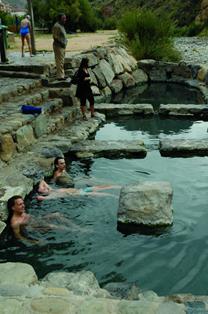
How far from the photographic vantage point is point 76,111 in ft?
39.1

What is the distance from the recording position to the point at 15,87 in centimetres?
1094

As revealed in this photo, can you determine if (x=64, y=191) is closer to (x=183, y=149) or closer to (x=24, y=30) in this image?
(x=183, y=149)

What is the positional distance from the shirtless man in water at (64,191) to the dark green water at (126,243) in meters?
0.12

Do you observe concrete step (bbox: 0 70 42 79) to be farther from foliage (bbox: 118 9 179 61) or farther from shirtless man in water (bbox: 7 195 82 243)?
foliage (bbox: 118 9 179 61)

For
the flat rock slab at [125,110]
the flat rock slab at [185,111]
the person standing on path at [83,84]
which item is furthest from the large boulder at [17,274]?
the flat rock slab at [185,111]

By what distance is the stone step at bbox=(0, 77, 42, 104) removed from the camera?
10.5 m

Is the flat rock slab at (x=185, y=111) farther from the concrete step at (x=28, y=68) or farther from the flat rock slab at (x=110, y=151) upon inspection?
the flat rock slab at (x=110, y=151)

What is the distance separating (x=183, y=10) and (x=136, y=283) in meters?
42.3

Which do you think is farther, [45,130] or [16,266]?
[45,130]

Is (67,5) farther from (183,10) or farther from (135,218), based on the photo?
(135,218)

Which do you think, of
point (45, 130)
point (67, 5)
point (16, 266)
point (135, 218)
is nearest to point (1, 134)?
point (45, 130)

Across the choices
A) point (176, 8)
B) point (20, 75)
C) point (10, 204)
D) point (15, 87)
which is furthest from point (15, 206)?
point (176, 8)

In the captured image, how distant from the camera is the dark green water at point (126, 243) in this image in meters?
4.97

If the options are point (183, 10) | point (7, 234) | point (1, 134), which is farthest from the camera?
point (183, 10)
